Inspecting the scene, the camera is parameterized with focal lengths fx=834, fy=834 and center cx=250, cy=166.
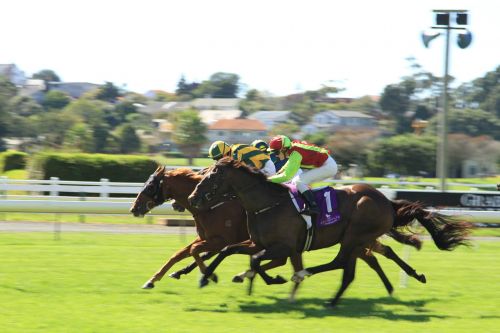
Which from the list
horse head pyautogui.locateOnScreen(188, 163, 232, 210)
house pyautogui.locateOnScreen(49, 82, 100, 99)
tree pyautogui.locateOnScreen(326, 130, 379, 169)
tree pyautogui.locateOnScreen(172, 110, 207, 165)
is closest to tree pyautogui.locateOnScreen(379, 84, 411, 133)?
tree pyautogui.locateOnScreen(172, 110, 207, 165)

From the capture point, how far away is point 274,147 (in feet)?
28.8

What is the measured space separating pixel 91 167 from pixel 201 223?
14.3 m

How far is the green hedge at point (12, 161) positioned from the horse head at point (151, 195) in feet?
71.3

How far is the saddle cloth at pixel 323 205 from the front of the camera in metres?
8.73

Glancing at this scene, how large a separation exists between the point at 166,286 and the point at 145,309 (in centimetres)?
155

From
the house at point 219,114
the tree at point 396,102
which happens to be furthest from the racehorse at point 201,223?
the house at point 219,114

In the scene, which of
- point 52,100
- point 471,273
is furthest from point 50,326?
point 52,100

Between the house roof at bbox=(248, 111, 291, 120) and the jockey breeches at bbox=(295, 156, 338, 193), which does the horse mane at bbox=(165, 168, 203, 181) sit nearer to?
the jockey breeches at bbox=(295, 156, 338, 193)

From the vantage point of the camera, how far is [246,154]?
9.89 meters

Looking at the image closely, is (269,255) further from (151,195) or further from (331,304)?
(151,195)

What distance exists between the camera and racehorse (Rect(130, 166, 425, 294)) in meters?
9.27

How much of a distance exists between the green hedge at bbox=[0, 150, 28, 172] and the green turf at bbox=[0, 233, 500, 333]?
59.7 feet

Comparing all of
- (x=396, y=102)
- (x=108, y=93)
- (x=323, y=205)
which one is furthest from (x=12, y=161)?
(x=108, y=93)

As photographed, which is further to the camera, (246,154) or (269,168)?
(269,168)
